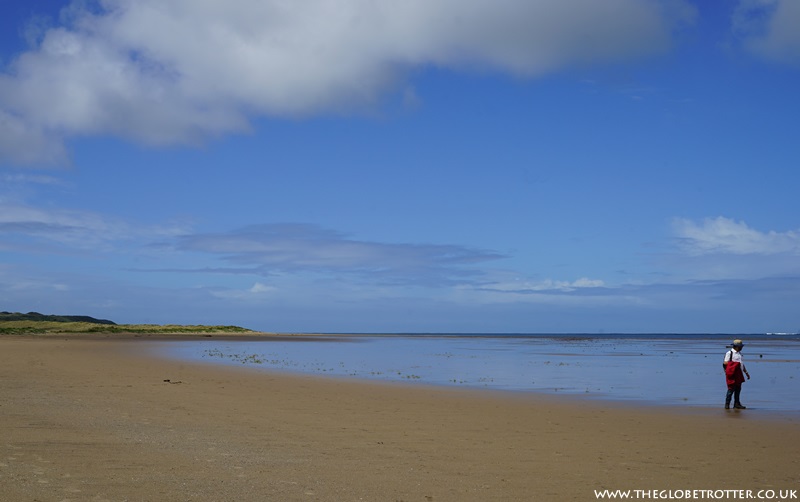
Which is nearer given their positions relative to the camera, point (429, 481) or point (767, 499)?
point (767, 499)

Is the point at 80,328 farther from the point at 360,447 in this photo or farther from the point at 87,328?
the point at 360,447

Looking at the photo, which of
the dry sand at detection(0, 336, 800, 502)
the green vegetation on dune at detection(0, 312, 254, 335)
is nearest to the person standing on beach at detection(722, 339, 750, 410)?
the dry sand at detection(0, 336, 800, 502)

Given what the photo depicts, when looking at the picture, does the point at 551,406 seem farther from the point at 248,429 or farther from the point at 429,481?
the point at 429,481

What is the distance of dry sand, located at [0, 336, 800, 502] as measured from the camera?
9.32 metres

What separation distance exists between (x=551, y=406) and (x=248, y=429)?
9.27 metres

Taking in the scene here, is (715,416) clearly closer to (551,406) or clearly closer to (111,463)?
(551,406)

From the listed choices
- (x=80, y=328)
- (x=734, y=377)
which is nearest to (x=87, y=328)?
(x=80, y=328)

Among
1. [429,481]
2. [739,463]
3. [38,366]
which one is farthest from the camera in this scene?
[38,366]

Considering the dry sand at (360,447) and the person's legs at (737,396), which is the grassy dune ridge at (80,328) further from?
the person's legs at (737,396)

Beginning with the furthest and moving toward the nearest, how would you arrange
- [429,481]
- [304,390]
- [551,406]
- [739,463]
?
[304,390] → [551,406] → [739,463] → [429,481]

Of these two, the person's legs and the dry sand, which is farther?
the person's legs

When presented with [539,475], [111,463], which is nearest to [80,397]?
[111,463]

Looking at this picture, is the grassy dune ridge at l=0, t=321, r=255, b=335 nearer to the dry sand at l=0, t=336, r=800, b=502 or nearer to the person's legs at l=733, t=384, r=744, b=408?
the dry sand at l=0, t=336, r=800, b=502

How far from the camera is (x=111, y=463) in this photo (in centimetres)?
1029
